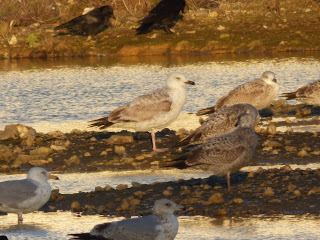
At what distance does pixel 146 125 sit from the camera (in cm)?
1364

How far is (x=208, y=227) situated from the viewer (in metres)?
8.72

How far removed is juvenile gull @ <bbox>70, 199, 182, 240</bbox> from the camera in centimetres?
714

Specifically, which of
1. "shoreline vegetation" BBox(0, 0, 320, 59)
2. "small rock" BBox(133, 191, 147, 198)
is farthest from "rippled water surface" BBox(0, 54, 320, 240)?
"shoreline vegetation" BBox(0, 0, 320, 59)

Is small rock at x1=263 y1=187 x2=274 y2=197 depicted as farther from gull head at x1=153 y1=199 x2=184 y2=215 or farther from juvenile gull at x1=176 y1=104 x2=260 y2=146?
gull head at x1=153 y1=199 x2=184 y2=215

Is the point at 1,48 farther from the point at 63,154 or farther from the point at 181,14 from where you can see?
the point at 63,154

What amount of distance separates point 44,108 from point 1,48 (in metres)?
14.4

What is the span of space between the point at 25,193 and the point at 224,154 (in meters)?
2.62

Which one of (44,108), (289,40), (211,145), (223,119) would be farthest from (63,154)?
(289,40)

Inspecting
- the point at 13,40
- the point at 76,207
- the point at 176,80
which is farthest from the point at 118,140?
the point at 13,40

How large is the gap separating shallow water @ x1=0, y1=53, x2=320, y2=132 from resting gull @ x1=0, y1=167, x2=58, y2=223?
6873 mm

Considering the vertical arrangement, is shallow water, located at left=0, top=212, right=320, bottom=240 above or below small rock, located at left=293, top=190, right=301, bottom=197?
below

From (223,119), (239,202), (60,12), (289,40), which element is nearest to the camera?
(239,202)

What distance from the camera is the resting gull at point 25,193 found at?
9062 millimetres

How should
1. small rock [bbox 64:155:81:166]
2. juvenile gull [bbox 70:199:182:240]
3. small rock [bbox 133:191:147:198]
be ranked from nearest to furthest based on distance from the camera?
1. juvenile gull [bbox 70:199:182:240]
2. small rock [bbox 133:191:147:198]
3. small rock [bbox 64:155:81:166]
